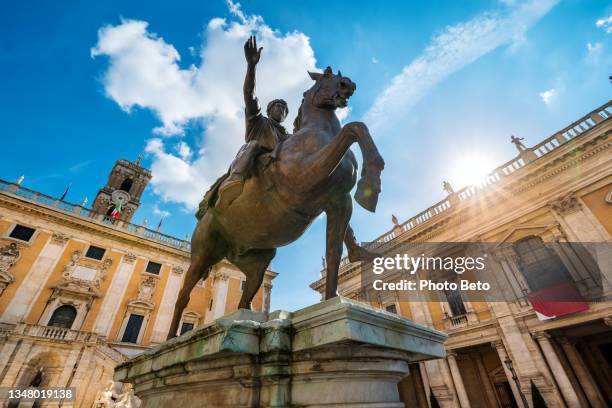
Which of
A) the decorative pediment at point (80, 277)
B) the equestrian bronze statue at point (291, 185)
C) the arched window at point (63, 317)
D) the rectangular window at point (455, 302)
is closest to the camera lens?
the equestrian bronze statue at point (291, 185)

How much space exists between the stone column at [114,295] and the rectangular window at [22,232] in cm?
566

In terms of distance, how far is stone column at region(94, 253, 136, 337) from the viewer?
61.2ft

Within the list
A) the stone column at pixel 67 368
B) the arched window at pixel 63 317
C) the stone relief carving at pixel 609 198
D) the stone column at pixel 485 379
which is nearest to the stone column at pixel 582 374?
the stone column at pixel 485 379

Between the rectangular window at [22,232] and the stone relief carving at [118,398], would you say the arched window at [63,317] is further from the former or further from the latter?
the stone relief carving at [118,398]

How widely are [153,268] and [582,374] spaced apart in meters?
25.7

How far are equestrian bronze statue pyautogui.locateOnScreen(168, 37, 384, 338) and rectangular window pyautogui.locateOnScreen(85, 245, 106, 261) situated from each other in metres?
22.8

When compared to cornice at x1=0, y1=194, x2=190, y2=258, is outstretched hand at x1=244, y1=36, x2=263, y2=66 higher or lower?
lower

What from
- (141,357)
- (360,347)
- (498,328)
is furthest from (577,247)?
(141,357)

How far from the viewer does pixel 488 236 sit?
44.5 ft

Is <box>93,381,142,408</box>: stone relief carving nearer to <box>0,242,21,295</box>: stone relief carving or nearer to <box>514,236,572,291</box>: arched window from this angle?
<box>0,242,21,295</box>: stone relief carving

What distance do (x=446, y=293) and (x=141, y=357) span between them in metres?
15.3

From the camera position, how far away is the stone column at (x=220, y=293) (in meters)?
23.2

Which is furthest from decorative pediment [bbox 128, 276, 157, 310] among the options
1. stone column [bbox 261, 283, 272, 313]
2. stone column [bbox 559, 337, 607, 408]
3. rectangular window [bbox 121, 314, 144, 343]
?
stone column [bbox 559, 337, 607, 408]

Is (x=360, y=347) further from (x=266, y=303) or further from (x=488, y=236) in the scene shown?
(x=266, y=303)
